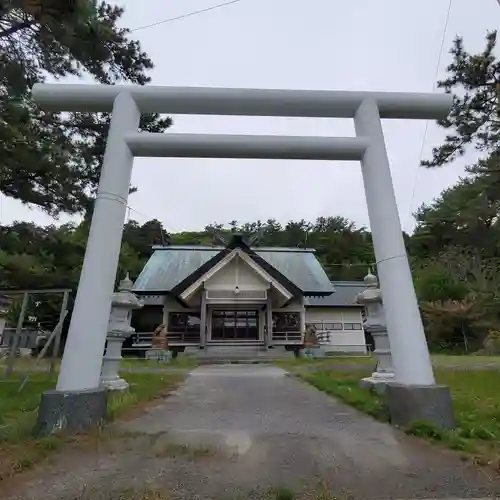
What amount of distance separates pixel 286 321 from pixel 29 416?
1646 cm

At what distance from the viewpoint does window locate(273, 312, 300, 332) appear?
19.4 metres

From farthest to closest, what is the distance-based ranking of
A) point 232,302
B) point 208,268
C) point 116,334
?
point 232,302
point 208,268
point 116,334

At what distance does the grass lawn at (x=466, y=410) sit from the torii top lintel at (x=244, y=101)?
3.36 meters

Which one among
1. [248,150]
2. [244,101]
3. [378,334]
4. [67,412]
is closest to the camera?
[67,412]

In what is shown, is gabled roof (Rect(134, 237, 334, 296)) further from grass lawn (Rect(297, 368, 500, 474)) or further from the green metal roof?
grass lawn (Rect(297, 368, 500, 474))

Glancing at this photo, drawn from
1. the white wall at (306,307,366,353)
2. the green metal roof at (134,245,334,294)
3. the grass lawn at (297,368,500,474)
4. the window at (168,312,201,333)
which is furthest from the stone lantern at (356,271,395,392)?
the white wall at (306,307,366,353)

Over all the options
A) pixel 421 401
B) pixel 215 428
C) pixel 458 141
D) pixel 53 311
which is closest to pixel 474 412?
pixel 421 401

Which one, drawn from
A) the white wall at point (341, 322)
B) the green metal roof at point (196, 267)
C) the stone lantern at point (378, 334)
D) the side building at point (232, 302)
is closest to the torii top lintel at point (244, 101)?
the stone lantern at point (378, 334)

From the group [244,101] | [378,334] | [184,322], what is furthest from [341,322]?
[244,101]

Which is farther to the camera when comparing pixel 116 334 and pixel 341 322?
pixel 341 322

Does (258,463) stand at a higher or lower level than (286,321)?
lower

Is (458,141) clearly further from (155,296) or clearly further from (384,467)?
(155,296)

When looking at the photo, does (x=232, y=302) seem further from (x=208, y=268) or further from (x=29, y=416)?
(x=29, y=416)

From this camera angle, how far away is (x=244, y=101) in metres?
4.55
